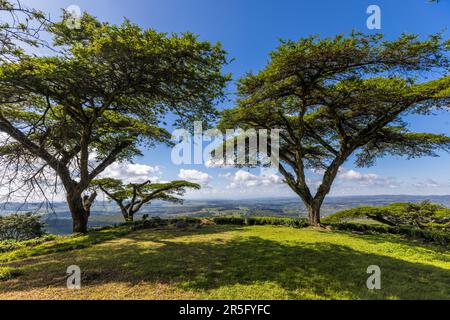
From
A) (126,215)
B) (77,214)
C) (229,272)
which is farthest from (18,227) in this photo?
(229,272)

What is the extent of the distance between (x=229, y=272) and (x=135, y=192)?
19050mm

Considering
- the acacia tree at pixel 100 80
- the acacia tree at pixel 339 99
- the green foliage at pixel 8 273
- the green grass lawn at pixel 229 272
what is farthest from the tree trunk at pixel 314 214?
the green foliage at pixel 8 273

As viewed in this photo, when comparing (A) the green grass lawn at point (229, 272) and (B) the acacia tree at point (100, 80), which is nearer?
(A) the green grass lawn at point (229, 272)

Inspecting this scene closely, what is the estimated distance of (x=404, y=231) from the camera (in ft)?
46.3

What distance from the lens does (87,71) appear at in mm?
7688

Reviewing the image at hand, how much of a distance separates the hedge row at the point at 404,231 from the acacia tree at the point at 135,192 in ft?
48.5

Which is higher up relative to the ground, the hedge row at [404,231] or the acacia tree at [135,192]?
the acacia tree at [135,192]

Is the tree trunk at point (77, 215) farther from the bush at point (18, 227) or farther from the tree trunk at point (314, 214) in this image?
the tree trunk at point (314, 214)

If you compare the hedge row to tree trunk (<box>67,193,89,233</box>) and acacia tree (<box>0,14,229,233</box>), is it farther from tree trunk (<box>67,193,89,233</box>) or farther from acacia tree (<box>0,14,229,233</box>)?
tree trunk (<box>67,193,89,233</box>)

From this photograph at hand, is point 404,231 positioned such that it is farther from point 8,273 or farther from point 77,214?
point 77,214

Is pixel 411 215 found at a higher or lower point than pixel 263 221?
higher

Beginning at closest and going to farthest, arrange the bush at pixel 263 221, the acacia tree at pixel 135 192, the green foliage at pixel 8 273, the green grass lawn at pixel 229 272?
the green grass lawn at pixel 229 272
the green foliage at pixel 8 273
the bush at pixel 263 221
the acacia tree at pixel 135 192

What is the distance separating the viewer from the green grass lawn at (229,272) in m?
4.75

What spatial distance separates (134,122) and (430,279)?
16.4 metres
